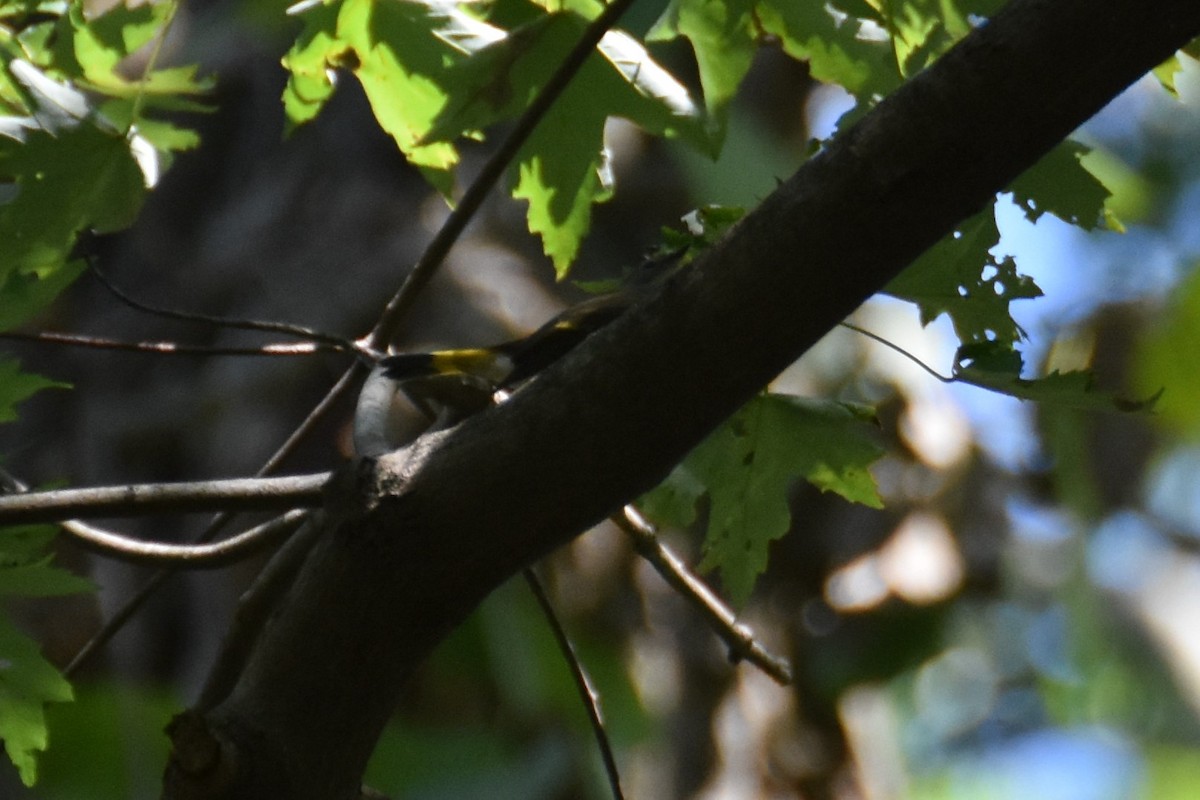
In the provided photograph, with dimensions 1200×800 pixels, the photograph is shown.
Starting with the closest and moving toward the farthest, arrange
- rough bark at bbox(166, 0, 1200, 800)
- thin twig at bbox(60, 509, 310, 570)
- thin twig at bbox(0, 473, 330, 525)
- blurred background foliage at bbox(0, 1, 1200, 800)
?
rough bark at bbox(166, 0, 1200, 800)
thin twig at bbox(0, 473, 330, 525)
thin twig at bbox(60, 509, 310, 570)
blurred background foliage at bbox(0, 1, 1200, 800)

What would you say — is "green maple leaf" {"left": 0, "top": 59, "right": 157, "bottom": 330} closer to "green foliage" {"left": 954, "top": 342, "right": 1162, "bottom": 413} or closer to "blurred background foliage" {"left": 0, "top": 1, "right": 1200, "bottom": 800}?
"green foliage" {"left": 954, "top": 342, "right": 1162, "bottom": 413}

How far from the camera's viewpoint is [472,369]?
113cm

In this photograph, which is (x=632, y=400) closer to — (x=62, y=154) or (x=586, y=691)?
(x=586, y=691)

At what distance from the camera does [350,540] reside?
789mm

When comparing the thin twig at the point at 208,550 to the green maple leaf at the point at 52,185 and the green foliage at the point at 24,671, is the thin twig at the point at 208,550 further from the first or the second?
the green maple leaf at the point at 52,185

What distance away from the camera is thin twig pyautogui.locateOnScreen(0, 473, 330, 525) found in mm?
837

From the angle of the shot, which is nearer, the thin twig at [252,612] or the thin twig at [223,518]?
the thin twig at [252,612]

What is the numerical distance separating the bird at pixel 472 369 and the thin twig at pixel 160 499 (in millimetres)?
52

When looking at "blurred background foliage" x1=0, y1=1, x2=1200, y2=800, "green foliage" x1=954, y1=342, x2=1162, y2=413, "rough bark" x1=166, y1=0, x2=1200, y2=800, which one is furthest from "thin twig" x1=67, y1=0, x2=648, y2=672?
"blurred background foliage" x1=0, y1=1, x2=1200, y2=800

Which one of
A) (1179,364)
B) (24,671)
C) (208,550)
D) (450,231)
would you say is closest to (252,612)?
(208,550)

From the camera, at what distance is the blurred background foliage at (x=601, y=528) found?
3.09m

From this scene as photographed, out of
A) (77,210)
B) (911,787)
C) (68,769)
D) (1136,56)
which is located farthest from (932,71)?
(911,787)

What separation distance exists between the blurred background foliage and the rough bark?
1.86 metres

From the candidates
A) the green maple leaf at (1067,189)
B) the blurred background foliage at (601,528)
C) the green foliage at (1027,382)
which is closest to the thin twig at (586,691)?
the green foliage at (1027,382)
